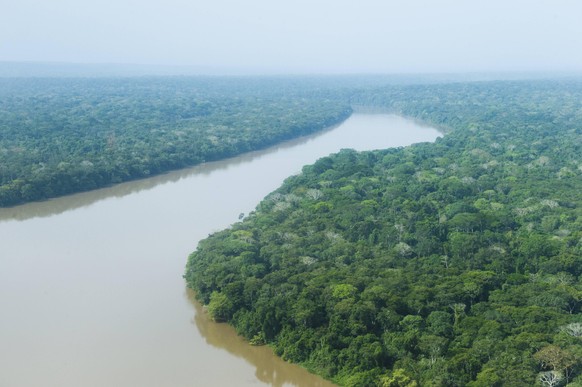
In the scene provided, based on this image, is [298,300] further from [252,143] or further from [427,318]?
[252,143]

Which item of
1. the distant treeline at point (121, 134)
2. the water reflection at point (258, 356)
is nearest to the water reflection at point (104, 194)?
the distant treeline at point (121, 134)

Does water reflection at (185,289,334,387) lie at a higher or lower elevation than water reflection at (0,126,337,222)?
higher

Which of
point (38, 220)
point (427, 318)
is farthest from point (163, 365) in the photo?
point (38, 220)

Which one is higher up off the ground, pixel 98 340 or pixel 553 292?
pixel 553 292

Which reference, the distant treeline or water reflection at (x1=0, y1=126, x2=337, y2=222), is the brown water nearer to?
water reflection at (x1=0, y1=126, x2=337, y2=222)

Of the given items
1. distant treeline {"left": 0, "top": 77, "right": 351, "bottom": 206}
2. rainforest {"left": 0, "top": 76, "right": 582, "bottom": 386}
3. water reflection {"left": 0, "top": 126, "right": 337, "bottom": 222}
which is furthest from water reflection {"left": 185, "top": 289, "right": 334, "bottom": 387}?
distant treeline {"left": 0, "top": 77, "right": 351, "bottom": 206}

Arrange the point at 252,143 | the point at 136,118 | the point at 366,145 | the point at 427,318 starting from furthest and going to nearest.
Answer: the point at 136,118 → the point at 366,145 → the point at 252,143 → the point at 427,318

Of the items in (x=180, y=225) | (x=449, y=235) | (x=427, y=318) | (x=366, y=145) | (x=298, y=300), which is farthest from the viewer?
(x=366, y=145)
